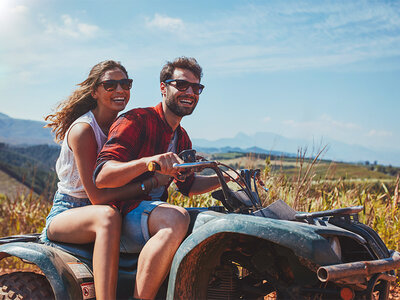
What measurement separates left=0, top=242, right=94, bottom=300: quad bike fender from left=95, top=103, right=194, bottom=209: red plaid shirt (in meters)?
0.57

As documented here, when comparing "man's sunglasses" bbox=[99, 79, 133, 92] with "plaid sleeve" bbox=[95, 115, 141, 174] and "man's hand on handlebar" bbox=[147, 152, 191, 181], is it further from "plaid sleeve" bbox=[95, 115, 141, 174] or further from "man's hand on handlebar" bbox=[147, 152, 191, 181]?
"man's hand on handlebar" bbox=[147, 152, 191, 181]

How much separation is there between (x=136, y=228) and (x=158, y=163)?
0.48m

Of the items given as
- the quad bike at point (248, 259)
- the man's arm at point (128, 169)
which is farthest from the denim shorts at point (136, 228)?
the man's arm at point (128, 169)

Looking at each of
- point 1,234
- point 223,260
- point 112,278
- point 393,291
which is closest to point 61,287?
point 112,278

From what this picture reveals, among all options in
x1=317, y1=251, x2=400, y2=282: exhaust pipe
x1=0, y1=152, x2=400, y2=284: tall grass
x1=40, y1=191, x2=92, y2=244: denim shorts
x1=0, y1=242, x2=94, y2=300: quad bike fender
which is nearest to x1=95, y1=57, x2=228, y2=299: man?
x1=0, y1=242, x2=94, y2=300: quad bike fender

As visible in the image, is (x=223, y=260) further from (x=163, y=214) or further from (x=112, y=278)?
(x=112, y=278)

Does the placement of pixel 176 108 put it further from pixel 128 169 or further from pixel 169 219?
pixel 169 219

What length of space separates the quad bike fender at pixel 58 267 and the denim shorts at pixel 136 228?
0.33 meters

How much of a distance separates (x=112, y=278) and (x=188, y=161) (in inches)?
33.6

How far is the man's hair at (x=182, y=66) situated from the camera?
3443 millimetres

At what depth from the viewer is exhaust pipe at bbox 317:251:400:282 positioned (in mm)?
2113

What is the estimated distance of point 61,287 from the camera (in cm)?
273

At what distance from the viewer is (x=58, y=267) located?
2.77 meters

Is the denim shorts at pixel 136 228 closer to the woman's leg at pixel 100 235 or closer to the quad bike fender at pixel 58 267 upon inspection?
the woman's leg at pixel 100 235
